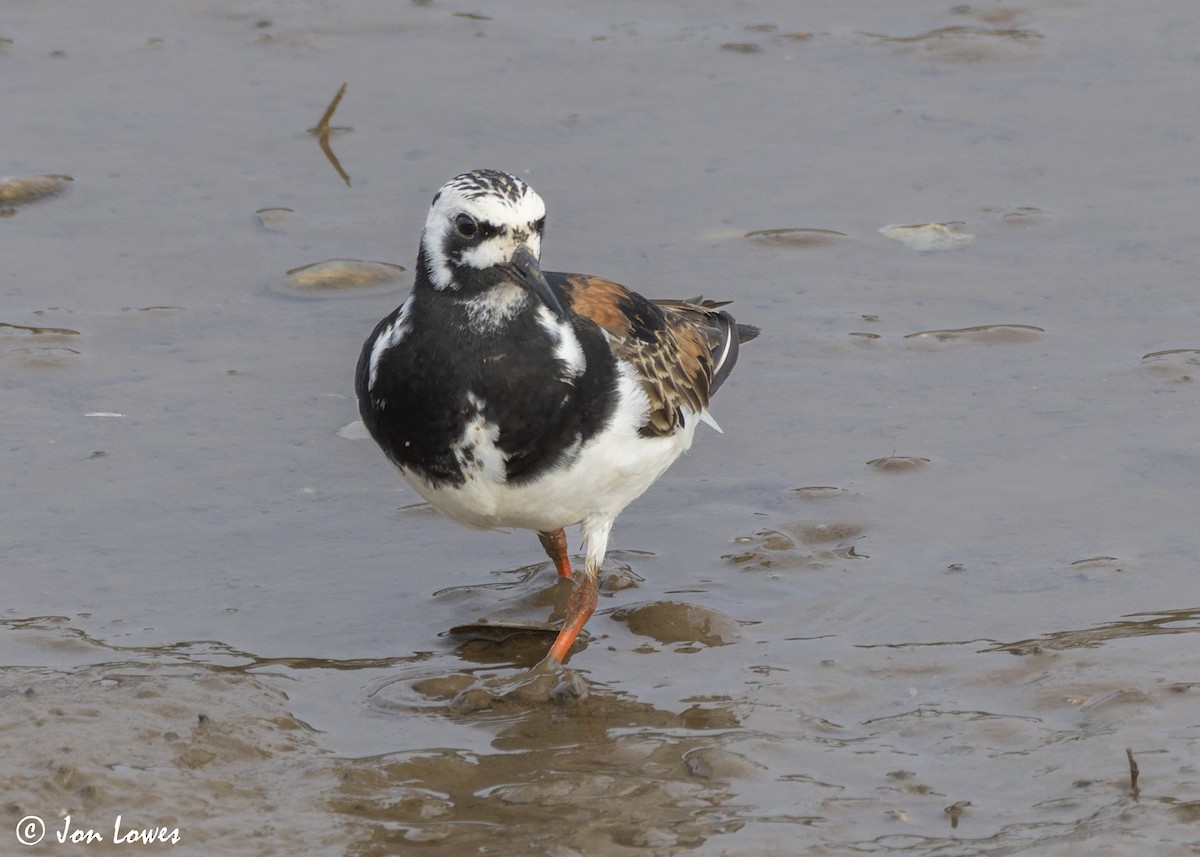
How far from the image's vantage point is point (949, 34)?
38.0ft

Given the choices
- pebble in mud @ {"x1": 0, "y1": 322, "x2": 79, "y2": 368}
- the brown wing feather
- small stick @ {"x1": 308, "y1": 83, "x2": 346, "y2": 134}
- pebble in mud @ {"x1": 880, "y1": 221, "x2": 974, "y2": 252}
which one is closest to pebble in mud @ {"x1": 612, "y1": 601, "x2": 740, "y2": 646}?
the brown wing feather

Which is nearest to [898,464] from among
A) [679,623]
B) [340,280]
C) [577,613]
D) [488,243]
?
[679,623]

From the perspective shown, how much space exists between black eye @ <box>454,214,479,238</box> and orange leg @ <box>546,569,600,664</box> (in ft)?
4.56

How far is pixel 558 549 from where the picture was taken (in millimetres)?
6973

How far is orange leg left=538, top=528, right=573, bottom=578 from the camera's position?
6.93m

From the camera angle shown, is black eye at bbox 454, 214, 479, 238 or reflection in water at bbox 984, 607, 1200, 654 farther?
reflection in water at bbox 984, 607, 1200, 654

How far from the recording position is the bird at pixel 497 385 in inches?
228

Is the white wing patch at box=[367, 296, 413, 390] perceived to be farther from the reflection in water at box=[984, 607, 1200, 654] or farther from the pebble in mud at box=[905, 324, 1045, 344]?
the pebble in mud at box=[905, 324, 1045, 344]

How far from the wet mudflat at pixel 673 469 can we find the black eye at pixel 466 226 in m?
1.59

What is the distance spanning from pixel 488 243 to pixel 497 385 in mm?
485

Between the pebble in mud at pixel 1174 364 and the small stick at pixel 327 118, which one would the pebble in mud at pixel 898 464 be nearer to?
the pebble in mud at pixel 1174 364

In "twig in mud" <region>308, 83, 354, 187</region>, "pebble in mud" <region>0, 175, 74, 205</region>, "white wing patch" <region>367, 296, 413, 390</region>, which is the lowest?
"pebble in mud" <region>0, 175, 74, 205</region>

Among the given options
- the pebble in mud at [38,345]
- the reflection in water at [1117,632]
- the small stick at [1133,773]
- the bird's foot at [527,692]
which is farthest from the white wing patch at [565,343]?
the pebble in mud at [38,345]

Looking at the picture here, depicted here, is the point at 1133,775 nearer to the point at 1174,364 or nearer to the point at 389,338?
the point at 389,338
